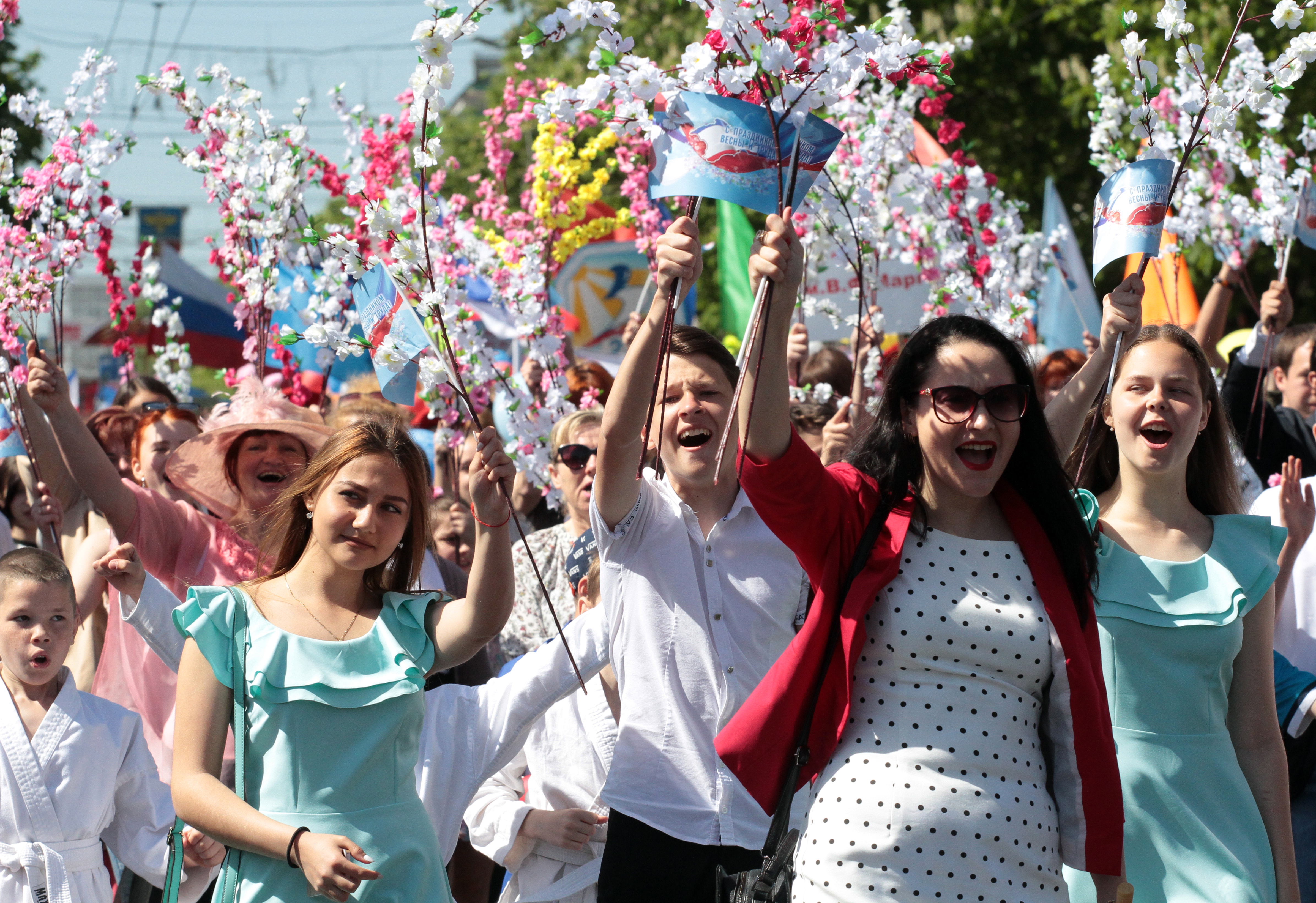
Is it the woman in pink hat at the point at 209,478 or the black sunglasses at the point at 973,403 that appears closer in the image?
the black sunglasses at the point at 973,403

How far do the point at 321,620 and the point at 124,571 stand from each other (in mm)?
688

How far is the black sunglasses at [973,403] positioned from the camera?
8.43 feet

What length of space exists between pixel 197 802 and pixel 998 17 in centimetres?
1383

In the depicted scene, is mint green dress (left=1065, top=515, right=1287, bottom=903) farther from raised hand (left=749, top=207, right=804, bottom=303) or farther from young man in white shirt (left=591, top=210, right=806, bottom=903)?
raised hand (left=749, top=207, right=804, bottom=303)

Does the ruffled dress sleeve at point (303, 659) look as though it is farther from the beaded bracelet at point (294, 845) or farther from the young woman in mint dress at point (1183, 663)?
the young woman in mint dress at point (1183, 663)

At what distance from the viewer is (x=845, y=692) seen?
2461 millimetres

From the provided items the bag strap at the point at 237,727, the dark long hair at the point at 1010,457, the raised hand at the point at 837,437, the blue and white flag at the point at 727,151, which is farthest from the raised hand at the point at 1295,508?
the bag strap at the point at 237,727

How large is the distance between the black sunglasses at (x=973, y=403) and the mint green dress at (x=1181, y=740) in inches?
30.1

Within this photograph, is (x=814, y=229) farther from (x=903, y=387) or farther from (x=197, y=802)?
(x=197, y=802)

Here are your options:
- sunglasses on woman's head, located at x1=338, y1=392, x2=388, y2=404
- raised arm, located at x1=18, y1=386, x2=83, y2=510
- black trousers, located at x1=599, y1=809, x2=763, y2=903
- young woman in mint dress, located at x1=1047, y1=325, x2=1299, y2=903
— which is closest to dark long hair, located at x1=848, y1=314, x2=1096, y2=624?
young woman in mint dress, located at x1=1047, y1=325, x2=1299, y2=903

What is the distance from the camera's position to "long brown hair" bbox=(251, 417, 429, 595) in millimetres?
3232

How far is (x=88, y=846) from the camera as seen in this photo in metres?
3.99

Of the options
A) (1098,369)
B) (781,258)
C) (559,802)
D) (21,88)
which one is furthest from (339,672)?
(21,88)

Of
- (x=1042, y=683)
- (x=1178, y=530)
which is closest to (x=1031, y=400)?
(x=1042, y=683)
